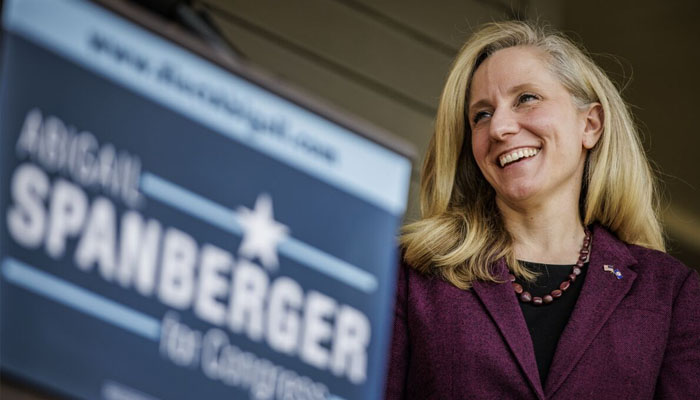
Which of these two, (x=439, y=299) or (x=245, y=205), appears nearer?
(x=245, y=205)

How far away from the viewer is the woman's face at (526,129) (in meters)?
2.41

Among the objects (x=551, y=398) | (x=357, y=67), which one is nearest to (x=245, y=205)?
(x=551, y=398)

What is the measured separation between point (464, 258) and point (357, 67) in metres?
2.73

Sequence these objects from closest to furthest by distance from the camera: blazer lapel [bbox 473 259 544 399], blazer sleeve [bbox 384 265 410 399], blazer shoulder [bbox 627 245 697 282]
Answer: blazer lapel [bbox 473 259 544 399]
blazer sleeve [bbox 384 265 410 399]
blazer shoulder [bbox 627 245 697 282]

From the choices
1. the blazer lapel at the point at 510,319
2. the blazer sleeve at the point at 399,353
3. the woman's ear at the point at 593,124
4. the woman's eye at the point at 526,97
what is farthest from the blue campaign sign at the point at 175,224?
the woman's ear at the point at 593,124

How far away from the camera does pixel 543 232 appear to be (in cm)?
249

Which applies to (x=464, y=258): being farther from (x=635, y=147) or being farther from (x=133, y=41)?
(x=133, y=41)

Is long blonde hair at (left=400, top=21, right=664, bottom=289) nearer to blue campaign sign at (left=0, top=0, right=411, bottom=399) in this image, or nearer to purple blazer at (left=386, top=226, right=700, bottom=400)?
purple blazer at (left=386, top=226, right=700, bottom=400)

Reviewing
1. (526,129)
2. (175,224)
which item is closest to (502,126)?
(526,129)

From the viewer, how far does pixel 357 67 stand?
16.5ft

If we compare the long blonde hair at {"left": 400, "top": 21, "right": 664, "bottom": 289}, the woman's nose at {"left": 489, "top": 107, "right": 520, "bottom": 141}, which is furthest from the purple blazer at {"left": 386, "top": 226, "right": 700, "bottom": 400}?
the woman's nose at {"left": 489, "top": 107, "right": 520, "bottom": 141}

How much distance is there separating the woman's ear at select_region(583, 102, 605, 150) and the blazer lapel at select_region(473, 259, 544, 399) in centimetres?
39

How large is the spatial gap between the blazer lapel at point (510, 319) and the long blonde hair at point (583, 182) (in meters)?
0.15

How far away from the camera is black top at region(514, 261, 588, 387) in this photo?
7.22 ft
